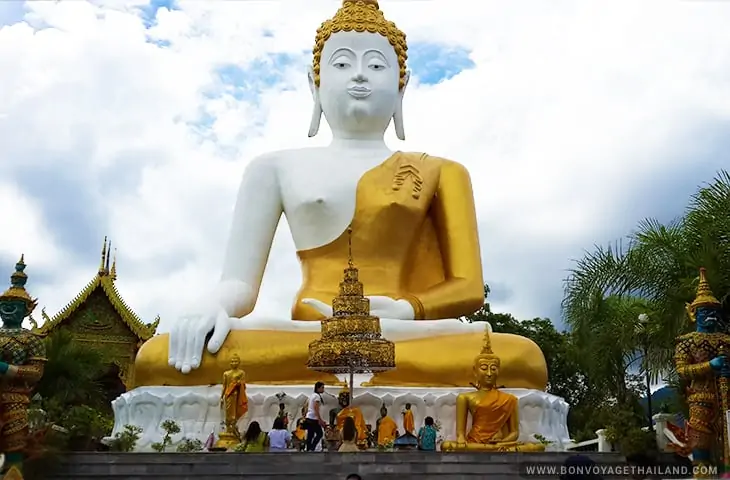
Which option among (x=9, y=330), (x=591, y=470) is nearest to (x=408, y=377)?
(x=9, y=330)

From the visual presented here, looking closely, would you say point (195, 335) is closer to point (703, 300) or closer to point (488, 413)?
point (488, 413)

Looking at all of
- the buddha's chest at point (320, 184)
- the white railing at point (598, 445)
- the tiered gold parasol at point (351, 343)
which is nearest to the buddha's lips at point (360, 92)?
the buddha's chest at point (320, 184)

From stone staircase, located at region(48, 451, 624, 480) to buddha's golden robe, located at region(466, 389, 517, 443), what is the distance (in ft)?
6.47

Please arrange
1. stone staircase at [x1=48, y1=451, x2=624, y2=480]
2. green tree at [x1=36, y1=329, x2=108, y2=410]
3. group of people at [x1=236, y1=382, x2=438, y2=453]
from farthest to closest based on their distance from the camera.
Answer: green tree at [x1=36, y1=329, x2=108, y2=410]
group of people at [x1=236, y1=382, x2=438, y2=453]
stone staircase at [x1=48, y1=451, x2=624, y2=480]

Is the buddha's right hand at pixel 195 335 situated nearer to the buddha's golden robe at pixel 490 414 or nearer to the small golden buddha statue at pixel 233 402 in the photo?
the small golden buddha statue at pixel 233 402

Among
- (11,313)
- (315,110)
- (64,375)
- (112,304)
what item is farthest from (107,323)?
(11,313)

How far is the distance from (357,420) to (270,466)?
222cm

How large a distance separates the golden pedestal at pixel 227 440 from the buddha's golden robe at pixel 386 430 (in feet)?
4.68

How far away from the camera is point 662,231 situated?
9.99 metres

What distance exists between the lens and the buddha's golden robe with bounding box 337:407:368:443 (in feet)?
28.4

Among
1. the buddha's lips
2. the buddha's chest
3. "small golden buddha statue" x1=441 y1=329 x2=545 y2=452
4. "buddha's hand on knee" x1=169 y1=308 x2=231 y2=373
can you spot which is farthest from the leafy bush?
the buddha's lips

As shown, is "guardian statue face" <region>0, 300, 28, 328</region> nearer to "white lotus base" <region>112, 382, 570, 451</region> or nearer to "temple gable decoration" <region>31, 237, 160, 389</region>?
"white lotus base" <region>112, 382, 570, 451</region>

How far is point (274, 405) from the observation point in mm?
9422

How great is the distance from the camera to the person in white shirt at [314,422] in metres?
8.40
